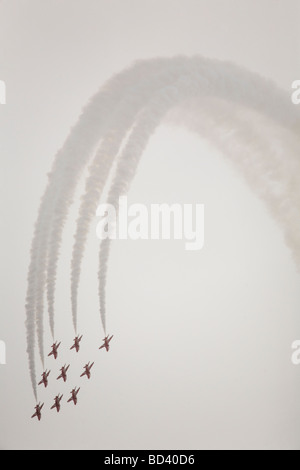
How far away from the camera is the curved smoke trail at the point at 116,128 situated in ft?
15.2

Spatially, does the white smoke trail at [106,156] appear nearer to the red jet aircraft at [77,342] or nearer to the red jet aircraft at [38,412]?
the red jet aircraft at [77,342]

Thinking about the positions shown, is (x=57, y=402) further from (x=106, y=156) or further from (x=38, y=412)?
(x=106, y=156)

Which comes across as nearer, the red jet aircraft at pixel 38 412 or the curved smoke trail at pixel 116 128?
the curved smoke trail at pixel 116 128

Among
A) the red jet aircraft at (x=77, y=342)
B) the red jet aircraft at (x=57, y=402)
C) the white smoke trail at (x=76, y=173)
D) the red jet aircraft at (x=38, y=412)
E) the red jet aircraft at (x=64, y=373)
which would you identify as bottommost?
the red jet aircraft at (x=38, y=412)

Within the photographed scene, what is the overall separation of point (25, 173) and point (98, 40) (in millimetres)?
1466

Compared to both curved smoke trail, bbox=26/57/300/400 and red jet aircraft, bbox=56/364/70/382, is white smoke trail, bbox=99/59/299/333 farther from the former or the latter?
red jet aircraft, bbox=56/364/70/382

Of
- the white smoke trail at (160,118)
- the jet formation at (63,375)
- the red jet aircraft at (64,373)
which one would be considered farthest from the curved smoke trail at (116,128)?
the red jet aircraft at (64,373)

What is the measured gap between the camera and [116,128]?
4.65 m

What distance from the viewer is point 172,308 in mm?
5387

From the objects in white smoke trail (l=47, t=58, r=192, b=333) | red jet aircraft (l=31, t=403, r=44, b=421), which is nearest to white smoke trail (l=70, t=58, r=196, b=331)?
white smoke trail (l=47, t=58, r=192, b=333)

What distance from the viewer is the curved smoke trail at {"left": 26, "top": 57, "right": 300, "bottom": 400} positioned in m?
4.64
